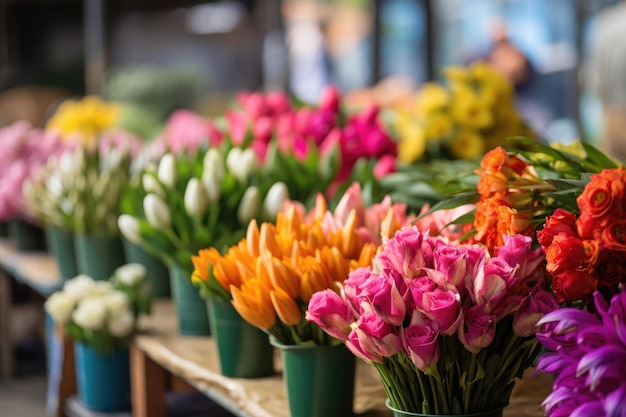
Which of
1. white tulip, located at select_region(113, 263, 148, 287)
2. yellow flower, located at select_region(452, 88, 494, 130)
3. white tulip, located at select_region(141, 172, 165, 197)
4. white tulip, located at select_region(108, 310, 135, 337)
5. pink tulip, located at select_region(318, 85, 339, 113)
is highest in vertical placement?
pink tulip, located at select_region(318, 85, 339, 113)

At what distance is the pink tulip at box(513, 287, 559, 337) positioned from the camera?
1.07m

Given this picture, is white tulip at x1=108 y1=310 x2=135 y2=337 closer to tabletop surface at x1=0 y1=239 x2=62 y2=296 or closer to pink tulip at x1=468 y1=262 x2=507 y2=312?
tabletop surface at x1=0 y1=239 x2=62 y2=296

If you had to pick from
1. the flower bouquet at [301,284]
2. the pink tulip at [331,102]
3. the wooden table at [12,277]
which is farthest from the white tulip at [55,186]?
the flower bouquet at [301,284]

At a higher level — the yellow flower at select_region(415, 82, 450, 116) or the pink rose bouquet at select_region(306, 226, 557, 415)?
the yellow flower at select_region(415, 82, 450, 116)

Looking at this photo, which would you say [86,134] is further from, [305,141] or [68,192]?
[305,141]

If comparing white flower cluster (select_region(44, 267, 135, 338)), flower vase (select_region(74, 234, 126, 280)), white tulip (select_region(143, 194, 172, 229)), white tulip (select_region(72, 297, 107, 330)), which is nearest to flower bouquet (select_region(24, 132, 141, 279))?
flower vase (select_region(74, 234, 126, 280))

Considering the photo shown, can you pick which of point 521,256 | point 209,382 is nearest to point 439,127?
point 209,382

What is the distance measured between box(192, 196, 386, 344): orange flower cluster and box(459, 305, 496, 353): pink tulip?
0.97 feet

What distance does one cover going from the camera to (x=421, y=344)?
106 cm

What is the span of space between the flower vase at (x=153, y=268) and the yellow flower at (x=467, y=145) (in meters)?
0.77

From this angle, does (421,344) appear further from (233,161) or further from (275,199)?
(233,161)

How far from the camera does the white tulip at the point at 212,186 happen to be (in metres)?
1.89

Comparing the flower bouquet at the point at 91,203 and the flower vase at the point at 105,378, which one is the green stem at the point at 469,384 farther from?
the flower bouquet at the point at 91,203

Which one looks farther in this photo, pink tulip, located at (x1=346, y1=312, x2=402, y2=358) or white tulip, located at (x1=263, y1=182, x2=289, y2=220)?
white tulip, located at (x1=263, y1=182, x2=289, y2=220)
